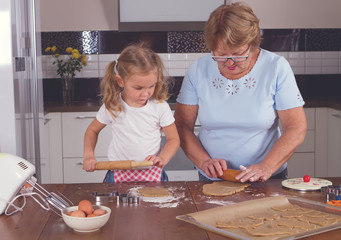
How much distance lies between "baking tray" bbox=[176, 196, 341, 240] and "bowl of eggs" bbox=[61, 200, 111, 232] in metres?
0.21

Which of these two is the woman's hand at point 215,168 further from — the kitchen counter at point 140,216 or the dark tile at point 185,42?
the dark tile at point 185,42

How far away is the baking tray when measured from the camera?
1277 millimetres

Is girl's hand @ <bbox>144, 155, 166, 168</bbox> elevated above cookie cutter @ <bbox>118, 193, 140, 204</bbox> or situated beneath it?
elevated above

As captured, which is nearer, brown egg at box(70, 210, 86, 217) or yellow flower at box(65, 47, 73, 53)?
brown egg at box(70, 210, 86, 217)

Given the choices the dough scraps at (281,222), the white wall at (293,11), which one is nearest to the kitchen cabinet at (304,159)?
the white wall at (293,11)

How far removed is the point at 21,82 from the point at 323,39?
2.65 meters

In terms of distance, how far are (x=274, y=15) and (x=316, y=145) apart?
1.06 metres

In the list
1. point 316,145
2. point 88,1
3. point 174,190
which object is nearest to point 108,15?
point 88,1

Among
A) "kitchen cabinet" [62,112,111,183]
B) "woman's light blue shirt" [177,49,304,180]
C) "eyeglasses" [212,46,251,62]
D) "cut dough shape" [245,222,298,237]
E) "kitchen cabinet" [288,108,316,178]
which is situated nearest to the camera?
"cut dough shape" [245,222,298,237]

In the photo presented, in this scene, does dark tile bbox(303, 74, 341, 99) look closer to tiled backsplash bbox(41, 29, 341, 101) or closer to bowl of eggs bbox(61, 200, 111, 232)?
tiled backsplash bbox(41, 29, 341, 101)

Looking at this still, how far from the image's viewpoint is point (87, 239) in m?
1.28

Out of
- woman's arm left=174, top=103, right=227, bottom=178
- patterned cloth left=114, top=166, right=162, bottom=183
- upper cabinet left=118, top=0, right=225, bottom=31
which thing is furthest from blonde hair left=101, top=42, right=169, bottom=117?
upper cabinet left=118, top=0, right=225, bottom=31

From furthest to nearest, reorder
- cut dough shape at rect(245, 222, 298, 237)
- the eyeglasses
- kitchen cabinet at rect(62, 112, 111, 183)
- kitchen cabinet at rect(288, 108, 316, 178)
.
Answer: kitchen cabinet at rect(288, 108, 316, 178), kitchen cabinet at rect(62, 112, 111, 183), the eyeglasses, cut dough shape at rect(245, 222, 298, 237)

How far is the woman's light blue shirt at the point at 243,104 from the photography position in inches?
78.3
